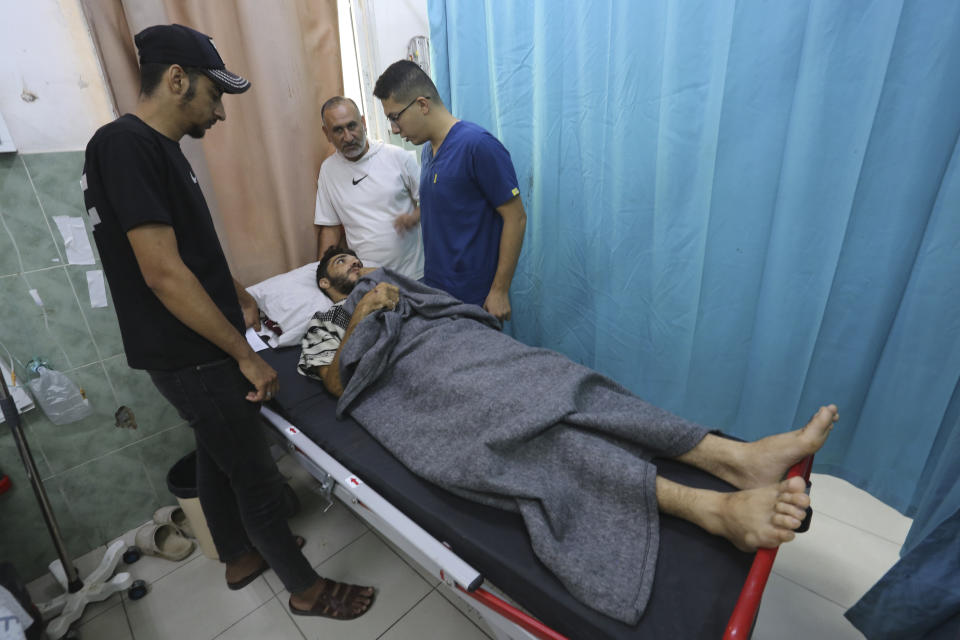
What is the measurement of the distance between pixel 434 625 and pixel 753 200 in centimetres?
170

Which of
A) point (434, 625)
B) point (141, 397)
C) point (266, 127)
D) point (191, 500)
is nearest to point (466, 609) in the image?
point (434, 625)

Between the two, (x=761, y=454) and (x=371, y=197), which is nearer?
(x=761, y=454)

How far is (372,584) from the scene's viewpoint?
148cm

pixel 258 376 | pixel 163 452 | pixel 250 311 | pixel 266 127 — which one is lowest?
pixel 163 452

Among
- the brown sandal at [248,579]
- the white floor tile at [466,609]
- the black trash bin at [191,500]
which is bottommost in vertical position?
the brown sandal at [248,579]

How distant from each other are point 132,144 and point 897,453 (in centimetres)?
232

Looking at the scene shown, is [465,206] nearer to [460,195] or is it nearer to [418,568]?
[460,195]

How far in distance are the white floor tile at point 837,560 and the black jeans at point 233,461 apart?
5.17ft

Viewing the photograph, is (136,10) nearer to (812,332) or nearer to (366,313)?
(366,313)

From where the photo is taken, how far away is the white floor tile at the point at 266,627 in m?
1.34

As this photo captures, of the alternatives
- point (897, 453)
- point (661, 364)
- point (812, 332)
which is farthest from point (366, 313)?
point (897, 453)

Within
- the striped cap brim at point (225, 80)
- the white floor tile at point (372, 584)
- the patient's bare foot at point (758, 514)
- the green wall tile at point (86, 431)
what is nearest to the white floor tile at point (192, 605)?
the white floor tile at point (372, 584)

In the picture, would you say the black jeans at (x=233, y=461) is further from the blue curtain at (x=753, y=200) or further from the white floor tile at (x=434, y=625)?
the blue curtain at (x=753, y=200)

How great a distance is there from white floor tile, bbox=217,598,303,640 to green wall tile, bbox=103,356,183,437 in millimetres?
864
